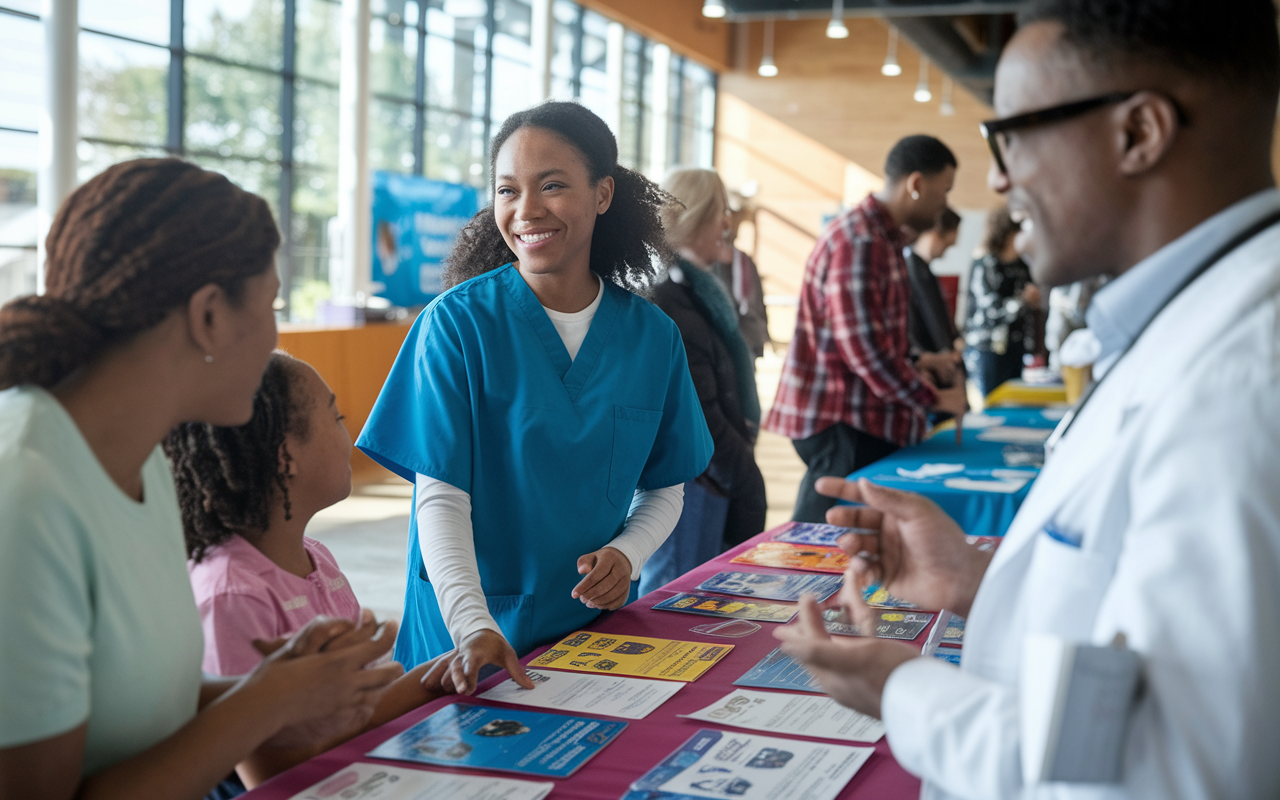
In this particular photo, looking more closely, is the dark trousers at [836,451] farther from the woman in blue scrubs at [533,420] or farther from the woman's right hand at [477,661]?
the woman's right hand at [477,661]

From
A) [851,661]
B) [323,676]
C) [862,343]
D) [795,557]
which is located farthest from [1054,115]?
[862,343]

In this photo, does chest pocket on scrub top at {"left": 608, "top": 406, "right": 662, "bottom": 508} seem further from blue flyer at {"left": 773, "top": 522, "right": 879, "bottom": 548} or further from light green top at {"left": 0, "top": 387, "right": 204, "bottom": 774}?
light green top at {"left": 0, "top": 387, "right": 204, "bottom": 774}

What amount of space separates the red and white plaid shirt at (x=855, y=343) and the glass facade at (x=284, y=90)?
10.4 feet

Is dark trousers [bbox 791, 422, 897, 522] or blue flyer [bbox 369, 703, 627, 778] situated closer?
blue flyer [bbox 369, 703, 627, 778]

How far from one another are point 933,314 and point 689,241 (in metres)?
2.02

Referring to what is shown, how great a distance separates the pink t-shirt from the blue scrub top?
0.81 ft

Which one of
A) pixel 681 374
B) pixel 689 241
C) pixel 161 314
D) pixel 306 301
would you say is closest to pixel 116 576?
pixel 161 314

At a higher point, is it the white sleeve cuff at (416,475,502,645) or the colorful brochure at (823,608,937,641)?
the white sleeve cuff at (416,475,502,645)

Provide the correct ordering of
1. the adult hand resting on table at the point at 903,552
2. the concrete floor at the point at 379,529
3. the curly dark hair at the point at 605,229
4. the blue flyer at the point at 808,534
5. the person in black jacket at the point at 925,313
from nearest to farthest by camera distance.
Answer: the adult hand resting on table at the point at 903,552 < the curly dark hair at the point at 605,229 < the blue flyer at the point at 808,534 < the concrete floor at the point at 379,529 < the person in black jacket at the point at 925,313

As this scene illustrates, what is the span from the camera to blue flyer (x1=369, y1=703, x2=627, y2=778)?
1.16 meters

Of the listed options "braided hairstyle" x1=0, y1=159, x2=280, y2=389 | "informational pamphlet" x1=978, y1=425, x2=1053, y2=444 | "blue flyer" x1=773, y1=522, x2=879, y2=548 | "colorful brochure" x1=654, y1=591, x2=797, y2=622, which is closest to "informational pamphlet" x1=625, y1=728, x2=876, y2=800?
"colorful brochure" x1=654, y1=591, x2=797, y2=622

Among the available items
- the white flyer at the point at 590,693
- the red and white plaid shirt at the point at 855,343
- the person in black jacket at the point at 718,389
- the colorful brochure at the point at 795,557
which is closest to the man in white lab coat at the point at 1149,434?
the white flyer at the point at 590,693

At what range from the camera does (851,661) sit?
36.5 inches

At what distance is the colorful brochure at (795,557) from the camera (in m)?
2.15
